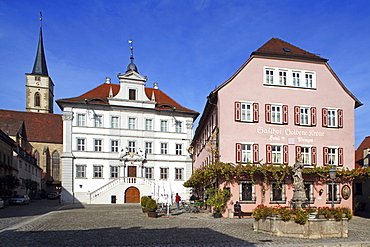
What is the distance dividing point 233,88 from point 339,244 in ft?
49.8

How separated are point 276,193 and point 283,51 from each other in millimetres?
10242

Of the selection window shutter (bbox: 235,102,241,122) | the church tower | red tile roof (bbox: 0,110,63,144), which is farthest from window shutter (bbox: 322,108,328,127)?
the church tower

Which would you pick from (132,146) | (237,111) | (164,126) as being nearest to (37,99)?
(132,146)

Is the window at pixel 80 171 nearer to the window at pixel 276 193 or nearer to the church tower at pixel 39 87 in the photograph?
the window at pixel 276 193

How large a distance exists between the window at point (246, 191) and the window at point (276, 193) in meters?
1.33

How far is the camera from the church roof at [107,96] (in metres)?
46.1

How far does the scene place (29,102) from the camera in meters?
99.4

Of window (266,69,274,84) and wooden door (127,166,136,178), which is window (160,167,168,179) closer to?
wooden door (127,166,136,178)

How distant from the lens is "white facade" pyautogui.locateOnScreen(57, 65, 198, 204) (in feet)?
146

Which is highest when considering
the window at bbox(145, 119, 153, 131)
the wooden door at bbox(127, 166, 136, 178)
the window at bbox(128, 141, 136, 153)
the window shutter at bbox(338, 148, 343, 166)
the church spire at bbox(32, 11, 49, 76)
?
the church spire at bbox(32, 11, 49, 76)

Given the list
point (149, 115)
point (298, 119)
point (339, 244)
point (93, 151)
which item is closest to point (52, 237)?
point (339, 244)

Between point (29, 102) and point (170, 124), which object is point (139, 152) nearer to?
point (170, 124)

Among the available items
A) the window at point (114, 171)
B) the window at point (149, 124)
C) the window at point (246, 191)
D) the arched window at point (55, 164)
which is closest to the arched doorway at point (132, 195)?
the window at point (114, 171)

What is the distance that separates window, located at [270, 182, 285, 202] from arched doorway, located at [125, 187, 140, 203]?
2341 centimetres
